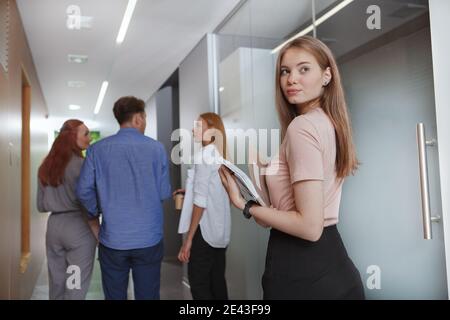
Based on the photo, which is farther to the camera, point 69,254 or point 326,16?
point 69,254

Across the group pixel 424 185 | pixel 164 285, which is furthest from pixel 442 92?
pixel 164 285

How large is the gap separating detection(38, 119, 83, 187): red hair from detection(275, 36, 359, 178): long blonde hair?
109 centimetres

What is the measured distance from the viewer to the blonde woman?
0.94 meters

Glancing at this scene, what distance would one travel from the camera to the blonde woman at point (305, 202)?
0.94 metres

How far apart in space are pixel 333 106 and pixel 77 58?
1607 mm

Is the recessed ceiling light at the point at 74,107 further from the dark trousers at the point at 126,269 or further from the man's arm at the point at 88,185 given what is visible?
the dark trousers at the point at 126,269

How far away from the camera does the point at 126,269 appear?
199 cm

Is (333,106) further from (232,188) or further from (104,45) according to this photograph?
(104,45)

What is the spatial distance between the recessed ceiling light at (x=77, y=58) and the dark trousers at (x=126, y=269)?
97 cm

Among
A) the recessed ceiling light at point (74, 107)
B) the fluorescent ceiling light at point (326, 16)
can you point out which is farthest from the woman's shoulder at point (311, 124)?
the recessed ceiling light at point (74, 107)

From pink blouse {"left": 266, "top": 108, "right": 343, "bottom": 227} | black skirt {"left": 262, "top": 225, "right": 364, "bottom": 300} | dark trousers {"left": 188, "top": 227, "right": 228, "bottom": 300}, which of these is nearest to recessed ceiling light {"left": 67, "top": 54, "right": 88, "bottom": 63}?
dark trousers {"left": 188, "top": 227, "right": 228, "bottom": 300}

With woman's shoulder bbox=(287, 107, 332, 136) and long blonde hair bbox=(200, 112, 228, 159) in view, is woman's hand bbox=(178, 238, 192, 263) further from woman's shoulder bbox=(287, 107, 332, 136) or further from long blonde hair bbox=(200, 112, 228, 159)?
woman's shoulder bbox=(287, 107, 332, 136)
